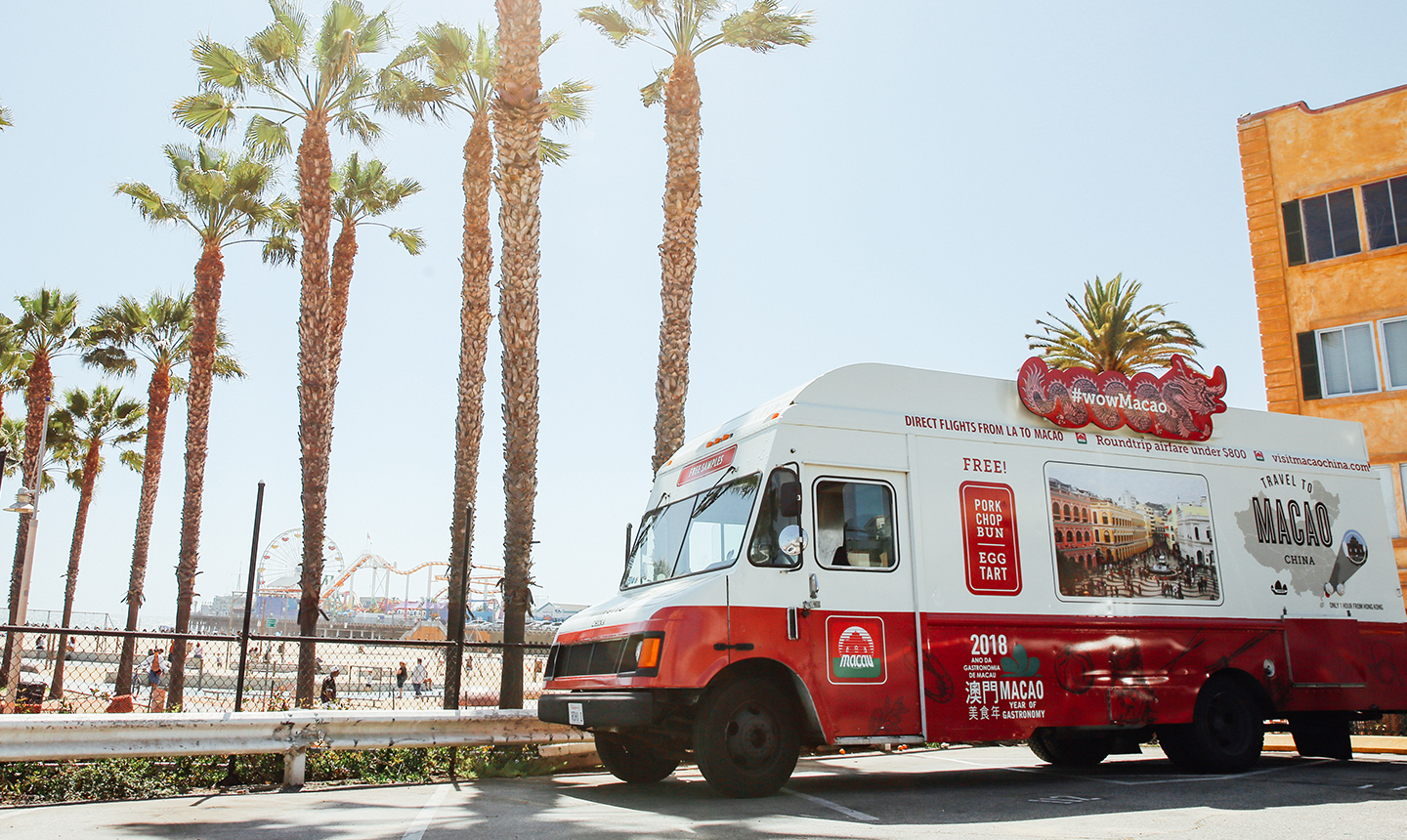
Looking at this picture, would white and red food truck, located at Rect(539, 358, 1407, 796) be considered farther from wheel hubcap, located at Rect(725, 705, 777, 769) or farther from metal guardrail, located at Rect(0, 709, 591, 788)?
metal guardrail, located at Rect(0, 709, 591, 788)

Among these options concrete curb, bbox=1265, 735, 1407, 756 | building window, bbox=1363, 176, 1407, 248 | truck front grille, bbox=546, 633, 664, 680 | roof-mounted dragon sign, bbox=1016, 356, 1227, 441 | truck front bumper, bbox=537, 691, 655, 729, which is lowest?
concrete curb, bbox=1265, 735, 1407, 756

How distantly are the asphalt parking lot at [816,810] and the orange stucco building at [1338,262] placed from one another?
11386 mm

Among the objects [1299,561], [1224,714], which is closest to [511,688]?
[1224,714]

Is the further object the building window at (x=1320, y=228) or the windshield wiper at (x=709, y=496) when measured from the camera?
the building window at (x=1320, y=228)

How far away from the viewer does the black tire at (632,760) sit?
8812 millimetres

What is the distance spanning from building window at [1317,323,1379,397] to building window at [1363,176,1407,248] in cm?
169

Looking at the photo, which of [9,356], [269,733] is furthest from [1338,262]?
[9,356]

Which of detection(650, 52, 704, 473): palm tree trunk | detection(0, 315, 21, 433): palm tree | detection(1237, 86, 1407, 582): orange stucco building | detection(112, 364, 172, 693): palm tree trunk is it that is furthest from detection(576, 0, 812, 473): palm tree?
detection(0, 315, 21, 433): palm tree

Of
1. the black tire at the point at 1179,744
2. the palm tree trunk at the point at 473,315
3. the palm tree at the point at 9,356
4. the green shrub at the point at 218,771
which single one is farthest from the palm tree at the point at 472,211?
Answer: the palm tree at the point at 9,356

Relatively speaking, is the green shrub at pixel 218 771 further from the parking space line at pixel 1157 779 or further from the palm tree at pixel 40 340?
the palm tree at pixel 40 340

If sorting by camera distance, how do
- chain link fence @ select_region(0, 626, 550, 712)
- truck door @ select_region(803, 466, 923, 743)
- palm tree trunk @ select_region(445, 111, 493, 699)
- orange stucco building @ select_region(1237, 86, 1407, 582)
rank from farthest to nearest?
1. orange stucco building @ select_region(1237, 86, 1407, 582)
2. palm tree trunk @ select_region(445, 111, 493, 699)
3. chain link fence @ select_region(0, 626, 550, 712)
4. truck door @ select_region(803, 466, 923, 743)

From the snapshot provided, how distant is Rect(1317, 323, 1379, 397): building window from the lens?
18.9 m

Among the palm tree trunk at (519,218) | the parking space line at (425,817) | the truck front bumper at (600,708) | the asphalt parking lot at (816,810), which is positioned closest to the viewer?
the parking space line at (425,817)

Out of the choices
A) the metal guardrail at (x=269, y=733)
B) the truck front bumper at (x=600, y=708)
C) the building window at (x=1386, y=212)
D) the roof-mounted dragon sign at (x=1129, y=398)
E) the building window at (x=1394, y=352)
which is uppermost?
the building window at (x=1386, y=212)
